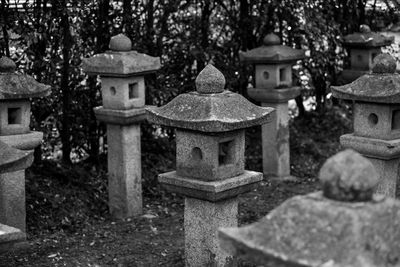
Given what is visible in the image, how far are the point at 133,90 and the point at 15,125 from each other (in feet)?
4.60

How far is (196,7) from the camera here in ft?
33.9

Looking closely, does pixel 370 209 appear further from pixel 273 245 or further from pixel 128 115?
pixel 128 115

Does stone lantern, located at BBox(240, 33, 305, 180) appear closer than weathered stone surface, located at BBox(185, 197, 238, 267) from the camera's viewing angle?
No

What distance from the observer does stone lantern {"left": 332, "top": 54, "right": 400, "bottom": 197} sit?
21.9 feet

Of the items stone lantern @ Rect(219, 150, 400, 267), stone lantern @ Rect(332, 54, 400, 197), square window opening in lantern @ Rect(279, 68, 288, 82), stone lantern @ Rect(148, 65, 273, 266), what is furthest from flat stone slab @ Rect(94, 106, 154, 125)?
→ stone lantern @ Rect(219, 150, 400, 267)

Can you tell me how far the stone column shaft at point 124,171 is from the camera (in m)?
7.92

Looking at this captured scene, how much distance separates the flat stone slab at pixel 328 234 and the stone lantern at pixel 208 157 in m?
2.81

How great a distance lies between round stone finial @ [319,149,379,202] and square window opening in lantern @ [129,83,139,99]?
525cm

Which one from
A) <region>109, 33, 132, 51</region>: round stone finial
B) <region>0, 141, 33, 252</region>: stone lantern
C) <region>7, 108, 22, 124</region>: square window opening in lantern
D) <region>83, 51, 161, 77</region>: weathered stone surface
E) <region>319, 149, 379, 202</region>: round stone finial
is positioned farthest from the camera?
<region>109, 33, 132, 51</region>: round stone finial

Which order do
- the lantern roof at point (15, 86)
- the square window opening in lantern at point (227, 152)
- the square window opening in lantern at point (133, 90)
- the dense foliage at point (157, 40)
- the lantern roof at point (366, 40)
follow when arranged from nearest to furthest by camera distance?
the square window opening in lantern at point (227, 152)
the lantern roof at point (15, 86)
the square window opening in lantern at point (133, 90)
the dense foliage at point (157, 40)
the lantern roof at point (366, 40)

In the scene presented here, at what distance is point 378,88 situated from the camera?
669 cm

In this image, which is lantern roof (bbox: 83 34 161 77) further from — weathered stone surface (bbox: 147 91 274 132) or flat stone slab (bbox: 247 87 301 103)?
flat stone slab (bbox: 247 87 301 103)

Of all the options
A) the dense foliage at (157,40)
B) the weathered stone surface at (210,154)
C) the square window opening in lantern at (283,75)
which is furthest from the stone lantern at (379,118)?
the dense foliage at (157,40)

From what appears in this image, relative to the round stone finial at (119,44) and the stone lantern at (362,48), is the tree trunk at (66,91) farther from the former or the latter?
the stone lantern at (362,48)
